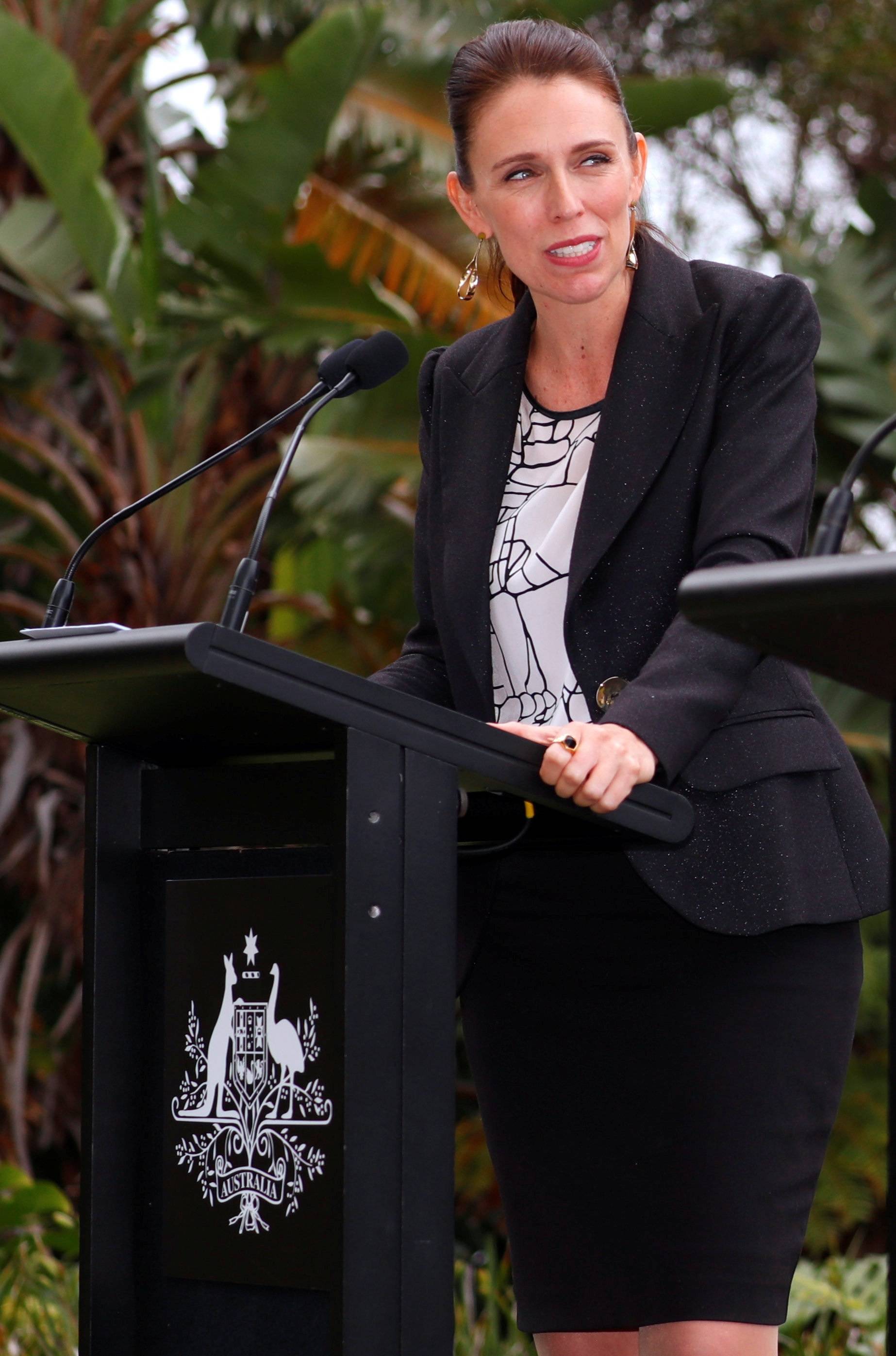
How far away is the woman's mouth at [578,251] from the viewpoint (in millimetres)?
1826

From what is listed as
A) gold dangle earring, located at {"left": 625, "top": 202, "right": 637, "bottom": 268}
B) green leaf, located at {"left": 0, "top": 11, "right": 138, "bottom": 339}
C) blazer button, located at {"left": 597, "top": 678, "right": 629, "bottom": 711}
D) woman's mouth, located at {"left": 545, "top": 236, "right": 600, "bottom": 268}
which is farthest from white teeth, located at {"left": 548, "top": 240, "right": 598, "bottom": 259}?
green leaf, located at {"left": 0, "top": 11, "right": 138, "bottom": 339}

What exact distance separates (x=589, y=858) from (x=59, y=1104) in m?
4.28

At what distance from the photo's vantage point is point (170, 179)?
6133mm

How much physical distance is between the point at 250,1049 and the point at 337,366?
72cm

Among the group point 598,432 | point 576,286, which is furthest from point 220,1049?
point 576,286

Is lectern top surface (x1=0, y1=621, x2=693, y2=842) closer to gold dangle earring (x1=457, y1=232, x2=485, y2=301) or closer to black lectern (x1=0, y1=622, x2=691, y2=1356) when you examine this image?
black lectern (x1=0, y1=622, x2=691, y2=1356)

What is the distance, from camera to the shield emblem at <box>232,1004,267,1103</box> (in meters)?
1.36

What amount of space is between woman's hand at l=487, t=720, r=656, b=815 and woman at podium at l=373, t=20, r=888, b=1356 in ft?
0.23

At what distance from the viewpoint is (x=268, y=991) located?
137cm

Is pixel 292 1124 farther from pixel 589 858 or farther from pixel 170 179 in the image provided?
pixel 170 179

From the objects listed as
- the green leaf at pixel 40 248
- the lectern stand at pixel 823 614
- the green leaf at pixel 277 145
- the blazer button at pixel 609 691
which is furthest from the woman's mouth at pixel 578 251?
the green leaf at pixel 40 248

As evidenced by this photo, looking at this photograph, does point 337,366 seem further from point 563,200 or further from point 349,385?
point 563,200

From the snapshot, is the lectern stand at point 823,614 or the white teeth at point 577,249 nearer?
the lectern stand at point 823,614

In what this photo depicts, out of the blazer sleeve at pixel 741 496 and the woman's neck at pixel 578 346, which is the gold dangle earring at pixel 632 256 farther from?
the blazer sleeve at pixel 741 496
